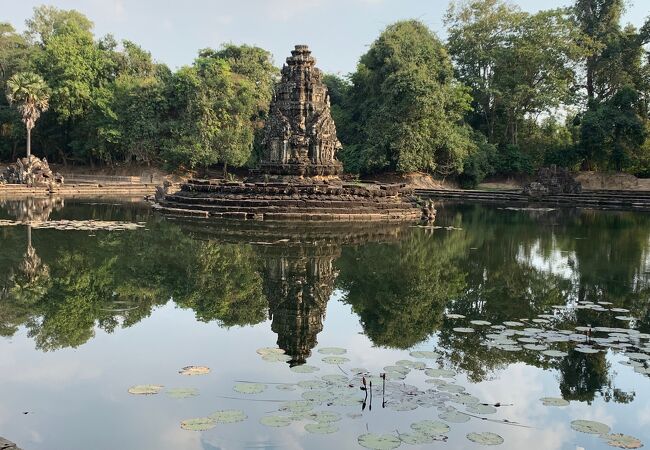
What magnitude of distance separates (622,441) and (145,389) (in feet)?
16.2

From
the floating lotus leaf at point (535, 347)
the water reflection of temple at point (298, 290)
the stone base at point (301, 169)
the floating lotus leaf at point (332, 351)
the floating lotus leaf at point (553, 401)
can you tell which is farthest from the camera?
the stone base at point (301, 169)

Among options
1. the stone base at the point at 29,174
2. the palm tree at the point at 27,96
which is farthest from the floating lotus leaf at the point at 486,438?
the palm tree at the point at 27,96

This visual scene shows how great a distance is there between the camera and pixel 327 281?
1307cm

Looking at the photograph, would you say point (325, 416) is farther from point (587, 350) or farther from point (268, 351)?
point (587, 350)

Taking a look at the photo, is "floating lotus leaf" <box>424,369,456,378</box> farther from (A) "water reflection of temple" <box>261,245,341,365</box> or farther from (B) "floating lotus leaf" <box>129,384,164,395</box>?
(B) "floating lotus leaf" <box>129,384,164,395</box>

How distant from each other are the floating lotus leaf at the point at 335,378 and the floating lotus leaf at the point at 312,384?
118 millimetres

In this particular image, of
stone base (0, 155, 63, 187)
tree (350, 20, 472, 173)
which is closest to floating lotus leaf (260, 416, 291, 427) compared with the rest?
stone base (0, 155, 63, 187)

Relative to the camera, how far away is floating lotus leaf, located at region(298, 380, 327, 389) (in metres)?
7.11

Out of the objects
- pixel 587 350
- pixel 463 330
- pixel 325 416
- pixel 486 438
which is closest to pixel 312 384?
pixel 325 416

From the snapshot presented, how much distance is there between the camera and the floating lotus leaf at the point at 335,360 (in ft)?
26.5

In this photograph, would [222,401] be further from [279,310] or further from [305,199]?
[305,199]

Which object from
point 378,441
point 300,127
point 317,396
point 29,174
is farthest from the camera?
point 29,174

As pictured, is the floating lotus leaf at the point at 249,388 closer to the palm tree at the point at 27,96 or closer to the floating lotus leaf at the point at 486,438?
the floating lotus leaf at the point at 486,438

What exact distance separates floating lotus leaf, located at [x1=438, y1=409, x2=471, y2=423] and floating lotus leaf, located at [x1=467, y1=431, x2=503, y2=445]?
1.00ft
